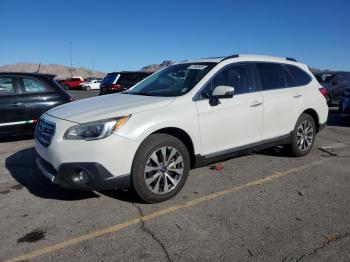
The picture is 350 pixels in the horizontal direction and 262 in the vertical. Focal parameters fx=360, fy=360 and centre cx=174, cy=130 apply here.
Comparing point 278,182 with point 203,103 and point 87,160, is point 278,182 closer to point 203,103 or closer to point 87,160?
point 203,103

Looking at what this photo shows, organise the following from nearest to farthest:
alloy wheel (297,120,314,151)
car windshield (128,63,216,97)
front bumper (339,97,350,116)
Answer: car windshield (128,63,216,97)
alloy wheel (297,120,314,151)
front bumper (339,97,350,116)

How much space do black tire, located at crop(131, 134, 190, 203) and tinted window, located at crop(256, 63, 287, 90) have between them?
1942mm

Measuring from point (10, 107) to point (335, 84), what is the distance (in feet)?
42.1

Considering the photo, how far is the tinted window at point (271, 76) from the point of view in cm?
548

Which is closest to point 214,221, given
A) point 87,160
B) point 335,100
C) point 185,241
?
point 185,241

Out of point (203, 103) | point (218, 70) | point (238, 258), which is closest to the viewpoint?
point (238, 258)

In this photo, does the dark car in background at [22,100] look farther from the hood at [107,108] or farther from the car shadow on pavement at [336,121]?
the car shadow on pavement at [336,121]

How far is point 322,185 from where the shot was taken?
190 inches

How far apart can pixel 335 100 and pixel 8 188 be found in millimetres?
14010

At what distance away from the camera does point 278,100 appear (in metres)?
5.52

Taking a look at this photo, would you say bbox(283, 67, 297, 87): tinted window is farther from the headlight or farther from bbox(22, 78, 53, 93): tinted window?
bbox(22, 78, 53, 93): tinted window

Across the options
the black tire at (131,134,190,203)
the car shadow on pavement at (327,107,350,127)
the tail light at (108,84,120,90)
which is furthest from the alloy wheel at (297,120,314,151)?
the tail light at (108,84,120,90)

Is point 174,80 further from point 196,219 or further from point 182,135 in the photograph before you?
point 196,219

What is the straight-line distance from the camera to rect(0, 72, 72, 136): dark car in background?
7.29 metres
